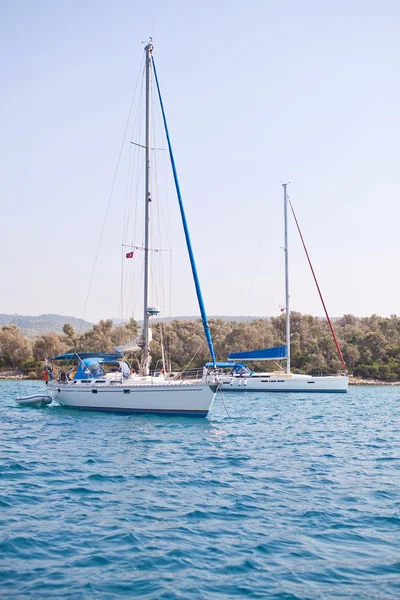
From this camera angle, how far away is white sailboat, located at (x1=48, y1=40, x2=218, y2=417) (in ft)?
109

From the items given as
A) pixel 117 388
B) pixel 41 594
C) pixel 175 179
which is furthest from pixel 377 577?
pixel 175 179

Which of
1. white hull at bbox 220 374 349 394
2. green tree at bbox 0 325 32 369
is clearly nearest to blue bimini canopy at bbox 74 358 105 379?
white hull at bbox 220 374 349 394

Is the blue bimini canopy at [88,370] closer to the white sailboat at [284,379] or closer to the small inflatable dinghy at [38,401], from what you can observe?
the small inflatable dinghy at [38,401]

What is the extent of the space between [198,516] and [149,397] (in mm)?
20414

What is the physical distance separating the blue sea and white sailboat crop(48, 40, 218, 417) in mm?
5483

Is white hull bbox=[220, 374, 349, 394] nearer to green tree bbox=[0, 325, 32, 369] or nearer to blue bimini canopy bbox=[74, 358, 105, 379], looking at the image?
blue bimini canopy bbox=[74, 358, 105, 379]

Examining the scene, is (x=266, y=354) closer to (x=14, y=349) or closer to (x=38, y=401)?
(x=38, y=401)

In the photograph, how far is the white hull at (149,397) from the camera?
3312 cm

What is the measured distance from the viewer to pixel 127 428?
29.4m

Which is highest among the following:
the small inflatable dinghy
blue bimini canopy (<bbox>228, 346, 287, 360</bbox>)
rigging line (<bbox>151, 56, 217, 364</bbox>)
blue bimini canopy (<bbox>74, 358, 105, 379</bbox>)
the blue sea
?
rigging line (<bbox>151, 56, 217, 364</bbox>)

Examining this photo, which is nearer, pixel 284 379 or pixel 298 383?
pixel 298 383

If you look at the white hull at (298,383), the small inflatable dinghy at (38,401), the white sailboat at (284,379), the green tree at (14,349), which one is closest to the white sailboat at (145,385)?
the small inflatable dinghy at (38,401)

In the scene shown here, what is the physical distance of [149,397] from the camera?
3397 cm

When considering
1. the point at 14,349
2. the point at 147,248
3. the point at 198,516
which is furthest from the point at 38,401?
the point at 14,349
